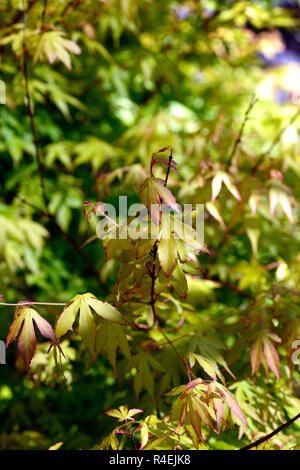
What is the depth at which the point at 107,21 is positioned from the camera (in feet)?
6.59

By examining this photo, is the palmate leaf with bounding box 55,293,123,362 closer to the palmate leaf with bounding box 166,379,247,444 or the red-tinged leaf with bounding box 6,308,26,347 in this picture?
the red-tinged leaf with bounding box 6,308,26,347

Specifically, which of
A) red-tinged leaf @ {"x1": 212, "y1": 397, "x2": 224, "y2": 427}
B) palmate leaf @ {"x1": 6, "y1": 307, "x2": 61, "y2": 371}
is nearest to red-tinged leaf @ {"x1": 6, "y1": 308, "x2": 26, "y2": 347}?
palmate leaf @ {"x1": 6, "y1": 307, "x2": 61, "y2": 371}

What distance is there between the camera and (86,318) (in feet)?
3.11

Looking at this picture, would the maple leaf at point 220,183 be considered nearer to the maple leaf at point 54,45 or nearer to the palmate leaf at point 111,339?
the palmate leaf at point 111,339

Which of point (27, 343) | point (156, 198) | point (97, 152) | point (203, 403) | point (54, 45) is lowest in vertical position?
point (203, 403)

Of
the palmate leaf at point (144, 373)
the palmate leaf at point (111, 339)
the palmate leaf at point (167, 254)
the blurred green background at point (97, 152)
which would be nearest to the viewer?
the palmate leaf at point (167, 254)

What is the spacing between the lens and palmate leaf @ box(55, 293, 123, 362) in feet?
3.04

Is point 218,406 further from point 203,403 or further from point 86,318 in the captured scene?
point 86,318

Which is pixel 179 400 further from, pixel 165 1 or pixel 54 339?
pixel 165 1

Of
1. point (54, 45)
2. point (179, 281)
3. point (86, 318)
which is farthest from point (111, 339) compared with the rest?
point (54, 45)

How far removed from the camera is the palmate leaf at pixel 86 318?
0.93m

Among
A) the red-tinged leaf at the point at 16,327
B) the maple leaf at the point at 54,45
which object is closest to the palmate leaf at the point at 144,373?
the red-tinged leaf at the point at 16,327
